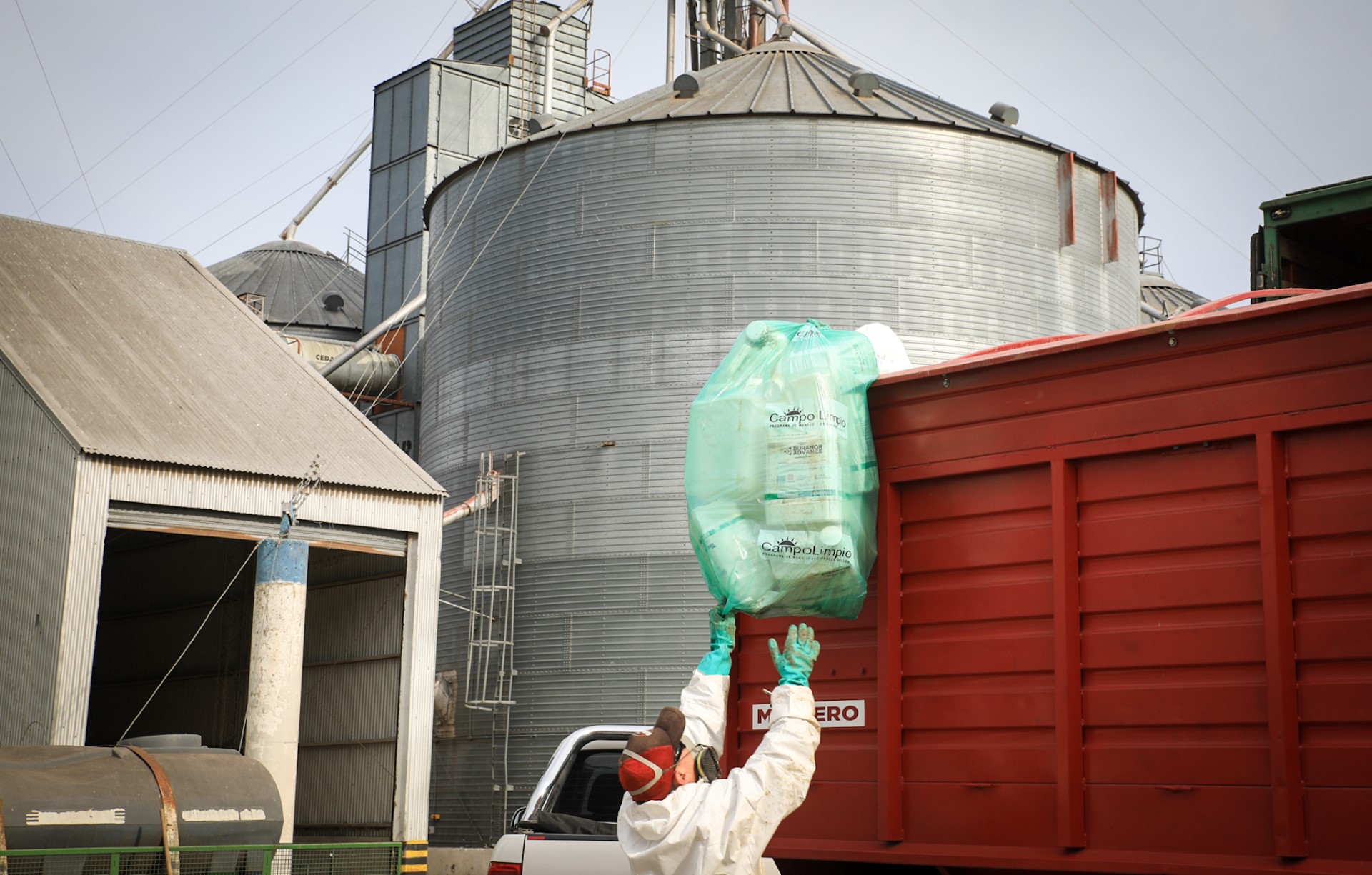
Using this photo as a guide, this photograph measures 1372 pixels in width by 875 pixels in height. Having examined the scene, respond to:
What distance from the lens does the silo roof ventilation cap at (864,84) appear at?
23328 millimetres

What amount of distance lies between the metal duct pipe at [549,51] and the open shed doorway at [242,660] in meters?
18.2

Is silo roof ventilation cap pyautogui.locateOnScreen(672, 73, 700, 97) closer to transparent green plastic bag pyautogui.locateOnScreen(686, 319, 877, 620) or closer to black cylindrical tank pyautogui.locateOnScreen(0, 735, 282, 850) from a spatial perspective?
black cylindrical tank pyautogui.locateOnScreen(0, 735, 282, 850)

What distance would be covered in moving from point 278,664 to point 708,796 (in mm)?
13003

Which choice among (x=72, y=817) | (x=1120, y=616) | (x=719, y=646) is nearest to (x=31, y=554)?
(x=72, y=817)

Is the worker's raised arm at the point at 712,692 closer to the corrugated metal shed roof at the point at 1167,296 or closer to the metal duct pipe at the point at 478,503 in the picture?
the metal duct pipe at the point at 478,503

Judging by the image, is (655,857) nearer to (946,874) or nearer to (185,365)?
(946,874)

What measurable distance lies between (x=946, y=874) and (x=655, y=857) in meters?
1.61

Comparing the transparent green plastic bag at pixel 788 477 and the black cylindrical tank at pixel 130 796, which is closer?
the transparent green plastic bag at pixel 788 477

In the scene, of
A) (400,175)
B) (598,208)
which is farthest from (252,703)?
(400,175)

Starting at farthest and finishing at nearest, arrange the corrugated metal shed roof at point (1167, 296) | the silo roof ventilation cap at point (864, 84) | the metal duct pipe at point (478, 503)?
1. the corrugated metal shed roof at point (1167, 296)
2. the silo roof ventilation cap at point (864, 84)
3. the metal duct pipe at point (478, 503)

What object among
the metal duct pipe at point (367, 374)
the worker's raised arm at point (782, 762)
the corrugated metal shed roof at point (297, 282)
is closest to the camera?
the worker's raised arm at point (782, 762)

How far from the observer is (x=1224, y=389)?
227 inches

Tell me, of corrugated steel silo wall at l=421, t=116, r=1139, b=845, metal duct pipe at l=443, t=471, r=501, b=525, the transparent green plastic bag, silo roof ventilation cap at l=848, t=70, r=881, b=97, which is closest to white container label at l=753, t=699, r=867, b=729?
the transparent green plastic bag

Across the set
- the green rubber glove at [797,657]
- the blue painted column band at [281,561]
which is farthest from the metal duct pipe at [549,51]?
the green rubber glove at [797,657]
